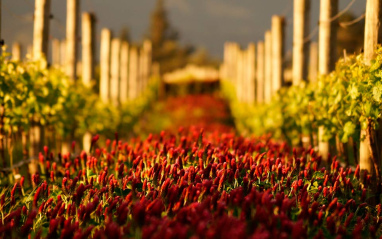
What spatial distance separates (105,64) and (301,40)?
7.19m

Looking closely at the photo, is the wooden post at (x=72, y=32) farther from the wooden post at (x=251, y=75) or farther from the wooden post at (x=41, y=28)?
the wooden post at (x=251, y=75)

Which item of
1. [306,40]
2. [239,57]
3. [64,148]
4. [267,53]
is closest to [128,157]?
[64,148]

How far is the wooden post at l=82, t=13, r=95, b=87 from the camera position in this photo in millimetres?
13258

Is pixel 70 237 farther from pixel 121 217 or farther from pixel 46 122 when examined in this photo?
pixel 46 122

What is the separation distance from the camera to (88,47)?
1352 centimetres

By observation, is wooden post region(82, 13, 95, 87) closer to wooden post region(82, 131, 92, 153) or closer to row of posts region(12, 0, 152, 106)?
row of posts region(12, 0, 152, 106)

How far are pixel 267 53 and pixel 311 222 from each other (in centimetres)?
1545

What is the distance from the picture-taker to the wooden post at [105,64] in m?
16.1

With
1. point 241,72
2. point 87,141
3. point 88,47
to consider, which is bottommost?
point 87,141

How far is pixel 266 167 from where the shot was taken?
523 cm

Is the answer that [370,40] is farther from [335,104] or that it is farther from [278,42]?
[278,42]

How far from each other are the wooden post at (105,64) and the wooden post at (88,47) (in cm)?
254

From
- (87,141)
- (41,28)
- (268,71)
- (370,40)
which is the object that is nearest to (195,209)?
(370,40)

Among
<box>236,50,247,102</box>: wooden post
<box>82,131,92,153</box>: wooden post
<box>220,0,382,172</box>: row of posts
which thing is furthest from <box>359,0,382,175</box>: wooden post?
<box>236,50,247,102</box>: wooden post
